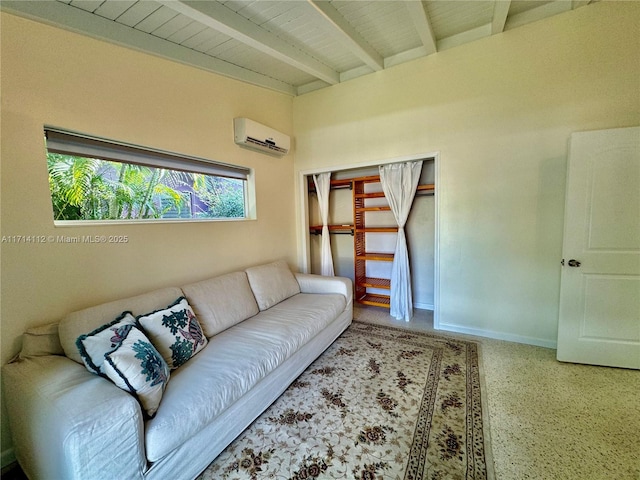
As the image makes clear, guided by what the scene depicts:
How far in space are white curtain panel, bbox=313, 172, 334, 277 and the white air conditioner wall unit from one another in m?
0.65

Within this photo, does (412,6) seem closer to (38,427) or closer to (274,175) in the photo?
(274,175)

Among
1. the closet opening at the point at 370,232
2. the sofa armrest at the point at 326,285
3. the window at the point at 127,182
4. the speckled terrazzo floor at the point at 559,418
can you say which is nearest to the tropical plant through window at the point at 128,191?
the window at the point at 127,182

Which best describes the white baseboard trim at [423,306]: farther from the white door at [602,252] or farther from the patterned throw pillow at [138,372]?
the patterned throw pillow at [138,372]

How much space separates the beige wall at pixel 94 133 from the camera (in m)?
1.47

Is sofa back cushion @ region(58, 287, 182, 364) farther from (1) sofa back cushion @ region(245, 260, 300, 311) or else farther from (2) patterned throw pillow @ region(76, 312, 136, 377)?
(1) sofa back cushion @ region(245, 260, 300, 311)

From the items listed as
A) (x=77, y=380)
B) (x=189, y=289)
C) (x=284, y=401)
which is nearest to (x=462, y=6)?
(x=189, y=289)

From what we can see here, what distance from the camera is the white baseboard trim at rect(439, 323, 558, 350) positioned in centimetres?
241

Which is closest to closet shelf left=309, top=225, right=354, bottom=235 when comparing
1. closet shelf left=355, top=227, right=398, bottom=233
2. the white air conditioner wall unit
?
closet shelf left=355, top=227, right=398, bottom=233

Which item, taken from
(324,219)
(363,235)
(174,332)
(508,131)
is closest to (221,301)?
(174,332)

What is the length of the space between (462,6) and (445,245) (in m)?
2.14

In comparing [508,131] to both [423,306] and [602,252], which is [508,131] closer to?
[602,252]

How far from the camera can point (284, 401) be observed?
6.06 ft

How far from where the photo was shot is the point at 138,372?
122 cm

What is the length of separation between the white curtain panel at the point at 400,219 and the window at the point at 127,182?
188 cm
